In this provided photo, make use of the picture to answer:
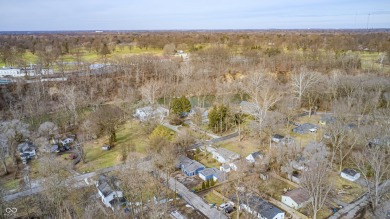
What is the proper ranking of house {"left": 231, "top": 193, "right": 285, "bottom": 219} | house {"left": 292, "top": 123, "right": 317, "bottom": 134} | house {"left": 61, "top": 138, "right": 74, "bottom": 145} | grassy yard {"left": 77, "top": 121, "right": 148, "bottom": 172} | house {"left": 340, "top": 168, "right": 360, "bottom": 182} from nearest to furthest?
house {"left": 231, "top": 193, "right": 285, "bottom": 219} < house {"left": 340, "top": 168, "right": 360, "bottom": 182} < grassy yard {"left": 77, "top": 121, "right": 148, "bottom": 172} < house {"left": 61, "top": 138, "right": 74, "bottom": 145} < house {"left": 292, "top": 123, "right": 317, "bottom": 134}

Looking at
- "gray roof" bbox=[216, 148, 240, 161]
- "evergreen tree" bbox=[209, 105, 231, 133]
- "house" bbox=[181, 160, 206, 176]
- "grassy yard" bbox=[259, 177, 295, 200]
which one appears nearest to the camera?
"grassy yard" bbox=[259, 177, 295, 200]

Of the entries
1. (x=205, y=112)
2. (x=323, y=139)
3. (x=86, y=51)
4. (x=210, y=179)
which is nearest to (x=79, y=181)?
(x=210, y=179)

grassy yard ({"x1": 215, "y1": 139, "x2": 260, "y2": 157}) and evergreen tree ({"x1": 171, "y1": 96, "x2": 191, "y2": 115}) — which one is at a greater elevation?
evergreen tree ({"x1": 171, "y1": 96, "x2": 191, "y2": 115})

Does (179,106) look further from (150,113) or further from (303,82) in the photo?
(303,82)

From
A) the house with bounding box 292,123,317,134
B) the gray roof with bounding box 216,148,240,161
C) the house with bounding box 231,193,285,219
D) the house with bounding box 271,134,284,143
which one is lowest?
the house with bounding box 231,193,285,219

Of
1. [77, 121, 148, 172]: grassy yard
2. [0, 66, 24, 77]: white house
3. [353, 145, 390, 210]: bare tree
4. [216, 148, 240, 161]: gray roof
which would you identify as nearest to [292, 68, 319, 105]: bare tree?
[353, 145, 390, 210]: bare tree

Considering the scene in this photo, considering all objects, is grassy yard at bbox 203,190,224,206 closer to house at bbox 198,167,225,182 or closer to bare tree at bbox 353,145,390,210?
house at bbox 198,167,225,182

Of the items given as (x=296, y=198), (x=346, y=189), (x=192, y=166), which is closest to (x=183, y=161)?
(x=192, y=166)

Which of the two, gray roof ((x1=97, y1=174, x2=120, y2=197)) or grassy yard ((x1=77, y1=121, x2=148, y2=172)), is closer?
gray roof ((x1=97, y1=174, x2=120, y2=197))
